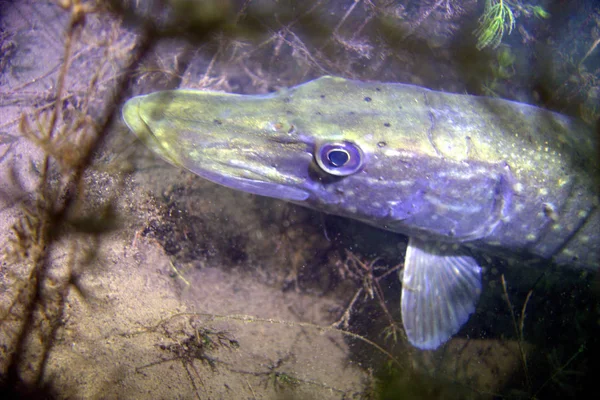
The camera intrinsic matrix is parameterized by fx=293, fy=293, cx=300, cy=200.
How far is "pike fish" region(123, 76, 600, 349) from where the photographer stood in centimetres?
198

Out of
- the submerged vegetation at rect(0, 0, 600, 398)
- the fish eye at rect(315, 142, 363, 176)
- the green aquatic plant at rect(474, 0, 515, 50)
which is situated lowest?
the submerged vegetation at rect(0, 0, 600, 398)

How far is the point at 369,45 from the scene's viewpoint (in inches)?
122

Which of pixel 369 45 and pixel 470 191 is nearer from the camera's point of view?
pixel 470 191

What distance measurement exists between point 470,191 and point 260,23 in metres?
2.65

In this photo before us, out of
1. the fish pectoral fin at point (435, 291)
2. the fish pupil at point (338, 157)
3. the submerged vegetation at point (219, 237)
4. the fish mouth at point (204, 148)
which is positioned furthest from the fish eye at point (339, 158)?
the fish pectoral fin at point (435, 291)

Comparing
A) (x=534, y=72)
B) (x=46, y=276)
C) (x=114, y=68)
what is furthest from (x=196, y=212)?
(x=534, y=72)

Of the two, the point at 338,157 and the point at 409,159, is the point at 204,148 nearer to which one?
the point at 338,157

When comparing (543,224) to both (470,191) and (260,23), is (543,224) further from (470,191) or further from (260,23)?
(260,23)

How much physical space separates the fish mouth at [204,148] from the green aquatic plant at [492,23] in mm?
2396

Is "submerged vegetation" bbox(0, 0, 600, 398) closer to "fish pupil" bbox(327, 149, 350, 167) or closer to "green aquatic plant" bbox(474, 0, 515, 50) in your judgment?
"green aquatic plant" bbox(474, 0, 515, 50)

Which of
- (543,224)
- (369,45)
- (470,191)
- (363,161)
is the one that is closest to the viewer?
Result: (363,161)

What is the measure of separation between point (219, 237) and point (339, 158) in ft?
4.49

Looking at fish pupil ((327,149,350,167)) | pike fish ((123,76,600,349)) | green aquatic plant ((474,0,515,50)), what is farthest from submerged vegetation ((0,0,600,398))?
fish pupil ((327,149,350,167))

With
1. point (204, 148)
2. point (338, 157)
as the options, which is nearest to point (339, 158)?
point (338, 157)
